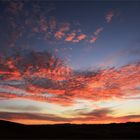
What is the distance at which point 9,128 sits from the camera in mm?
78250

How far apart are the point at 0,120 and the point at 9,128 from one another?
11889 mm

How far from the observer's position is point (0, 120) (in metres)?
88.8

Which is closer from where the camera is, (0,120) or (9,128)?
(9,128)
